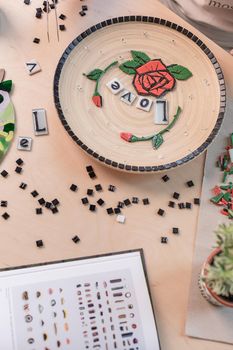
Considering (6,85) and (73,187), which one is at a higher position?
(6,85)

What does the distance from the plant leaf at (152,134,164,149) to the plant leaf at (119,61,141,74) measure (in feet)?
0.50

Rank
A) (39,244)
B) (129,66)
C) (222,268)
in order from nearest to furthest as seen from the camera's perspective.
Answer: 1. (222,268)
2. (39,244)
3. (129,66)

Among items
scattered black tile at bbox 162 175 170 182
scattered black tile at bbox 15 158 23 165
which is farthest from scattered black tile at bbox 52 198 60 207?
scattered black tile at bbox 162 175 170 182

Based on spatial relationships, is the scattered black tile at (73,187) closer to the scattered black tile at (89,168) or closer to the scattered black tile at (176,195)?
the scattered black tile at (89,168)

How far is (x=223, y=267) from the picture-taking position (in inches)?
31.7

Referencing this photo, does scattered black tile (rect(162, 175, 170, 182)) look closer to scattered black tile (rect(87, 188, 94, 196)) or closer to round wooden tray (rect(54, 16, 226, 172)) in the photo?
round wooden tray (rect(54, 16, 226, 172))

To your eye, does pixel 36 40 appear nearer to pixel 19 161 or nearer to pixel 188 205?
pixel 19 161

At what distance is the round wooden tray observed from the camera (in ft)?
3.27

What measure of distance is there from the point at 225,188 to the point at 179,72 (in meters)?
0.26

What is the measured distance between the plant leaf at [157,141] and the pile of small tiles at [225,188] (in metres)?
0.13

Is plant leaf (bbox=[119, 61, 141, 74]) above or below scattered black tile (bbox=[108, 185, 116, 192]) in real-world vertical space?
above

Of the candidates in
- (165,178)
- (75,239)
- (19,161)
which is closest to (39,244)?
(75,239)

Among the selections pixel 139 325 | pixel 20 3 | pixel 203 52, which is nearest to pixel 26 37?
pixel 20 3

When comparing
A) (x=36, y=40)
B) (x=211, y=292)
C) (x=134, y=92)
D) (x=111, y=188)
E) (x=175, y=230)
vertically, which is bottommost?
(x=211, y=292)
